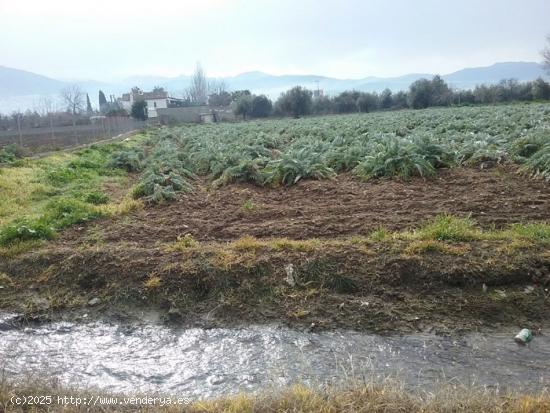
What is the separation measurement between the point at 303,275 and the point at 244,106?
216 feet

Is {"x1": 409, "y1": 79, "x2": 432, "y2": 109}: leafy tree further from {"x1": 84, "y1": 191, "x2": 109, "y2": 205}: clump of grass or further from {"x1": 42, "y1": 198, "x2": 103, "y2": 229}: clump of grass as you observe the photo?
{"x1": 42, "y1": 198, "x2": 103, "y2": 229}: clump of grass

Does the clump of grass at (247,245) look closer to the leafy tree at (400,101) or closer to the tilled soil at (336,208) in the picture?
the tilled soil at (336,208)

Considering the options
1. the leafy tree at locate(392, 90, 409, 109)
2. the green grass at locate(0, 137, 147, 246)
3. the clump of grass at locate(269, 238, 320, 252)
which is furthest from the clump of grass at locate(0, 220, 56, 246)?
the leafy tree at locate(392, 90, 409, 109)

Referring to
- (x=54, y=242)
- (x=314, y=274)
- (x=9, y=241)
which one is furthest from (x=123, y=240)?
(x=314, y=274)

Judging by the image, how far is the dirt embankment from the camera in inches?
198

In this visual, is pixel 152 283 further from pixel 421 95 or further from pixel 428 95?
pixel 428 95

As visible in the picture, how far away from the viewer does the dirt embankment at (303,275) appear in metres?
5.02

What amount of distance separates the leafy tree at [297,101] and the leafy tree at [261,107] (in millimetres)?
2440

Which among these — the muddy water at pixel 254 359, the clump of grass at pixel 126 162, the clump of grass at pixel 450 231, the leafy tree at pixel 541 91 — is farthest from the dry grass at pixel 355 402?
the leafy tree at pixel 541 91

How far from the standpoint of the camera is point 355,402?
318cm

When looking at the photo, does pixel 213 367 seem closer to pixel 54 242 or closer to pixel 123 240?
pixel 123 240

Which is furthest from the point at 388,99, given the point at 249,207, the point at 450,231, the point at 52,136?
the point at 450,231

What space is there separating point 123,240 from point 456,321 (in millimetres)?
4826

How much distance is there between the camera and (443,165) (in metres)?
11.1
